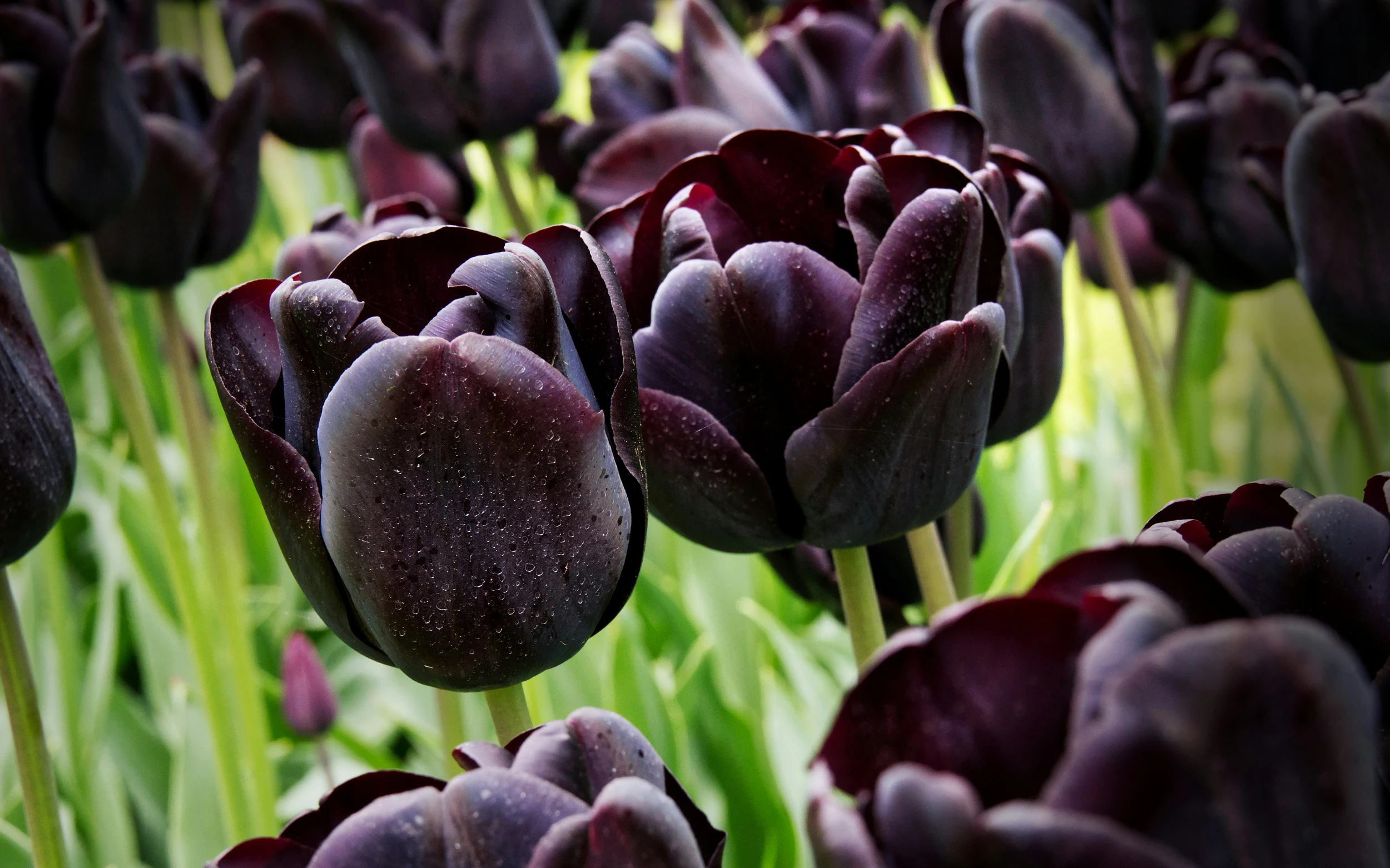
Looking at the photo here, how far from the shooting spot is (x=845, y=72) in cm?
73

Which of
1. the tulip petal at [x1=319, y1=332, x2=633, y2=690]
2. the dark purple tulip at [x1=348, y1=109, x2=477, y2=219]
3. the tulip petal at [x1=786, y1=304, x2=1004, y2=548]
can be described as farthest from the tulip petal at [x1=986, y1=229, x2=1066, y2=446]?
the dark purple tulip at [x1=348, y1=109, x2=477, y2=219]

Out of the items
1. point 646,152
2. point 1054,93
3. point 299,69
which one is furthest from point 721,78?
point 299,69

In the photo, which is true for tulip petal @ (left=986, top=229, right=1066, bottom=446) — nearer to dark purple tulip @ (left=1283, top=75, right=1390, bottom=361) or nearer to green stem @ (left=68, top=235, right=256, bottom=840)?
dark purple tulip @ (left=1283, top=75, right=1390, bottom=361)

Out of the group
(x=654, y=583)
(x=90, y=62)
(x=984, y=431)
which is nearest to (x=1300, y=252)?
(x=984, y=431)

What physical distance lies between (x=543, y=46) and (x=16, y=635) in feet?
1.76

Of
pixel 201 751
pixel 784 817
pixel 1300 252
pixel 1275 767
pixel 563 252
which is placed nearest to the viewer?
pixel 1275 767

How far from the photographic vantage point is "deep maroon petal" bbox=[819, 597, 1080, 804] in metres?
0.22

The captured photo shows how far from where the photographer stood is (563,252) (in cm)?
35

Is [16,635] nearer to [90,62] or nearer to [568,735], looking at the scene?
[568,735]

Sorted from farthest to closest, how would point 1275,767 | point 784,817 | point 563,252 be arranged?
point 784,817 → point 563,252 → point 1275,767

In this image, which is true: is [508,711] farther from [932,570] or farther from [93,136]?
[93,136]

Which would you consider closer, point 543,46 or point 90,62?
point 90,62

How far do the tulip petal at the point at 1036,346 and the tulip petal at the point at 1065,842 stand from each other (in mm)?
306

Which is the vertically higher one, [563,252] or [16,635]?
[563,252]
